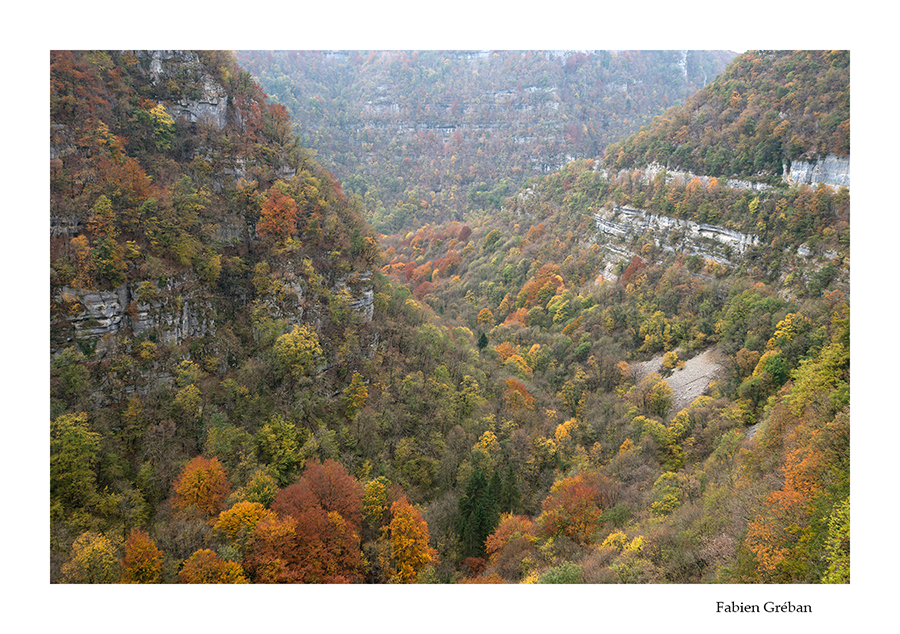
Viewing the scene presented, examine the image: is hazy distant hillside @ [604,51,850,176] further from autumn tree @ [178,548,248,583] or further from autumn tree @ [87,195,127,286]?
autumn tree @ [87,195,127,286]

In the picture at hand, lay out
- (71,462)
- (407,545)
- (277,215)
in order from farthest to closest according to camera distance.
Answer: (277,215)
(407,545)
(71,462)

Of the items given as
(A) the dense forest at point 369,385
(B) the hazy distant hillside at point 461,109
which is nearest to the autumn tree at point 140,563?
(A) the dense forest at point 369,385

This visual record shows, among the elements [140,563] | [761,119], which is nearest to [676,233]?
[761,119]

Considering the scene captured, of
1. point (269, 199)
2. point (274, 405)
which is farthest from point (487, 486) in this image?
point (269, 199)

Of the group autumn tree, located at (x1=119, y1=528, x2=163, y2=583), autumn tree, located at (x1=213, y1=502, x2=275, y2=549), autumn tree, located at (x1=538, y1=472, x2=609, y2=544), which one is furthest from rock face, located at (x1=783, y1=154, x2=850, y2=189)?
autumn tree, located at (x1=119, y1=528, x2=163, y2=583)

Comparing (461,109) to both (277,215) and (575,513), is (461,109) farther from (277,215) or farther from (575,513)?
(575,513)

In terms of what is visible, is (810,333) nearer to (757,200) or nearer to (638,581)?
(757,200)

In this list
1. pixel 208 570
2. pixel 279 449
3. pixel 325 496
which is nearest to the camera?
pixel 208 570
